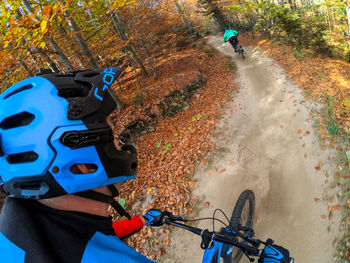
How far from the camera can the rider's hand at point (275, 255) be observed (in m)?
2.29

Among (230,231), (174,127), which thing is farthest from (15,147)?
(174,127)

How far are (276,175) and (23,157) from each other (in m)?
6.29

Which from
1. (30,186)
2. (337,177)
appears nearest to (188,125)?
(337,177)

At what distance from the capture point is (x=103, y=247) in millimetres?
1338

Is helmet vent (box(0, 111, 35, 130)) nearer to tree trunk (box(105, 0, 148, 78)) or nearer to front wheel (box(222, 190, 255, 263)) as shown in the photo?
front wheel (box(222, 190, 255, 263))

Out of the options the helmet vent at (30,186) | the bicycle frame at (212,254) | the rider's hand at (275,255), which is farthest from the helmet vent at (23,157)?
the rider's hand at (275,255)

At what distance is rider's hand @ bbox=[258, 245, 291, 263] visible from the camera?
2291 mm

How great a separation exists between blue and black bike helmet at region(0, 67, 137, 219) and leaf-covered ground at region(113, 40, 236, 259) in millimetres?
4554

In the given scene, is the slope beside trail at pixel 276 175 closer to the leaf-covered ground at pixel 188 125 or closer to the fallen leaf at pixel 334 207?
the fallen leaf at pixel 334 207

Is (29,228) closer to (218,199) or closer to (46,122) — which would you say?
(46,122)

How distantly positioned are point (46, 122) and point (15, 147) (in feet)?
1.08

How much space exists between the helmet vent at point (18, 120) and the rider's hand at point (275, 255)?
319 cm

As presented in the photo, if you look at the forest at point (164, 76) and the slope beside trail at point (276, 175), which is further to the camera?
the forest at point (164, 76)

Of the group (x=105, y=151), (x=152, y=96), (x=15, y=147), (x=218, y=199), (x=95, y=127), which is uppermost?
(x=15, y=147)
